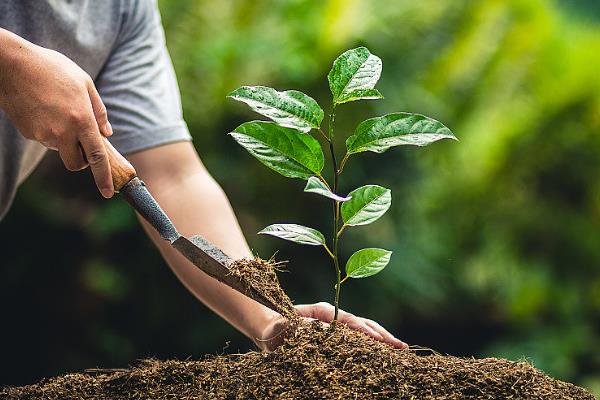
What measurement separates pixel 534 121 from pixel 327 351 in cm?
300

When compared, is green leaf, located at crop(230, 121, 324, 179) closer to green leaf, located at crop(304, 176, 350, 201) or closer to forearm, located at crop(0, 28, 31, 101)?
green leaf, located at crop(304, 176, 350, 201)

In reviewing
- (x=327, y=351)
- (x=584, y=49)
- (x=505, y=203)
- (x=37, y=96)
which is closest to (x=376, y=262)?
(x=327, y=351)

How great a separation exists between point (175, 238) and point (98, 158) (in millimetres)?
153

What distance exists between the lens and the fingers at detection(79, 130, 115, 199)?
99 cm

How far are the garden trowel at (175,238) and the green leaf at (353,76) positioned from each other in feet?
0.90

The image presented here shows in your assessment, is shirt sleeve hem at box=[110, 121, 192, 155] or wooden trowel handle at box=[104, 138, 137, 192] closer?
wooden trowel handle at box=[104, 138, 137, 192]

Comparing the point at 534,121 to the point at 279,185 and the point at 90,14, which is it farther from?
the point at 90,14

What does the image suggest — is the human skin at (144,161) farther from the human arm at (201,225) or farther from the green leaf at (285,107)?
the green leaf at (285,107)

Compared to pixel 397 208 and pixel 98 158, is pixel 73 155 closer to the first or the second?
pixel 98 158

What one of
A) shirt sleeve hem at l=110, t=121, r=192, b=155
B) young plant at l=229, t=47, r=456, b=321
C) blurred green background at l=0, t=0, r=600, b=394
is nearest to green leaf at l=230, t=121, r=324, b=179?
young plant at l=229, t=47, r=456, b=321

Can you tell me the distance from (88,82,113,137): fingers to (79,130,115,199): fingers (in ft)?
0.13

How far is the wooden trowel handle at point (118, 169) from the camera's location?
3.41ft

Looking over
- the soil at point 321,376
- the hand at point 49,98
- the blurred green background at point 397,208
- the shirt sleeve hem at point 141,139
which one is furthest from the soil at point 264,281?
the blurred green background at point 397,208

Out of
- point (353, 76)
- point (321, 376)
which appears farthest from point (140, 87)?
point (321, 376)
